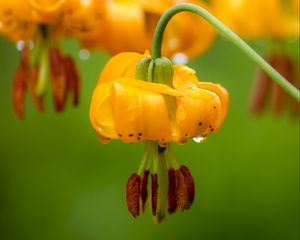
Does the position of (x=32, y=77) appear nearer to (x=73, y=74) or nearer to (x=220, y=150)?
(x=73, y=74)

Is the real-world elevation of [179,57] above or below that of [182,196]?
above

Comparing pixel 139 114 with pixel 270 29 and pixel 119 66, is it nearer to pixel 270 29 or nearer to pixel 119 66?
pixel 119 66

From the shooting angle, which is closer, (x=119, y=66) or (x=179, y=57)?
(x=119, y=66)

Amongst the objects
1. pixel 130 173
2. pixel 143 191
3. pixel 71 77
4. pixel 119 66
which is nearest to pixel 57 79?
pixel 71 77

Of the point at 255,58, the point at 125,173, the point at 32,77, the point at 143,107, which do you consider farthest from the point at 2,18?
the point at 125,173

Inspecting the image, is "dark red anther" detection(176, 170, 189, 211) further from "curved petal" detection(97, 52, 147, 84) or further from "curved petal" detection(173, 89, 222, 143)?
"curved petal" detection(97, 52, 147, 84)
